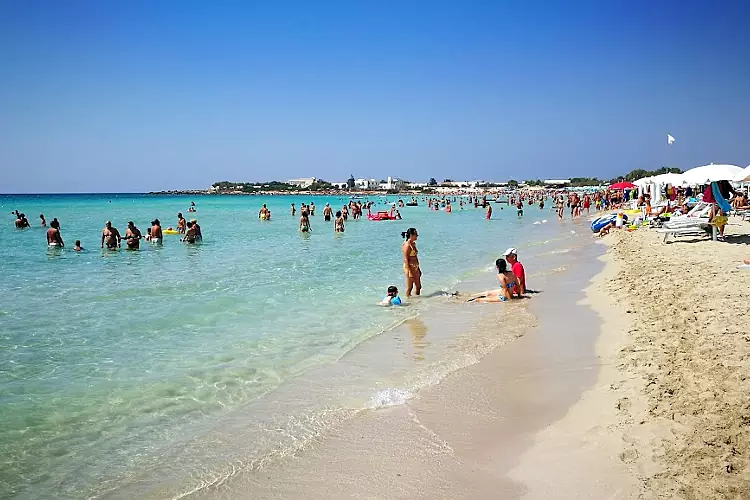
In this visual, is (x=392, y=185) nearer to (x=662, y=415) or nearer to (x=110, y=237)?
(x=110, y=237)

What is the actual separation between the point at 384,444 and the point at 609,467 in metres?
1.59

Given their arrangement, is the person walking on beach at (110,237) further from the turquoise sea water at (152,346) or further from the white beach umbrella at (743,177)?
the white beach umbrella at (743,177)

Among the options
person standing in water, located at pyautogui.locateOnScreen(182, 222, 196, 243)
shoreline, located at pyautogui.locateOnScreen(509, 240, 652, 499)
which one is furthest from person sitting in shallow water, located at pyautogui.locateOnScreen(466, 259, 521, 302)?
person standing in water, located at pyautogui.locateOnScreen(182, 222, 196, 243)

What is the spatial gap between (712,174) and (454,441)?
1577cm

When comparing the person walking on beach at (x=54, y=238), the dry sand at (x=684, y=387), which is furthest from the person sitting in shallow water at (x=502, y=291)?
the person walking on beach at (x=54, y=238)

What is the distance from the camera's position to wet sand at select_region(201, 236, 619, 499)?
3.57 metres

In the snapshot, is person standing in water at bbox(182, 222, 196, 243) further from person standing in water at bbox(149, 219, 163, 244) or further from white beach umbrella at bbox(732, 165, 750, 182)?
white beach umbrella at bbox(732, 165, 750, 182)

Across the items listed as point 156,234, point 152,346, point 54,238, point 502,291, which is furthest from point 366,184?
point 152,346

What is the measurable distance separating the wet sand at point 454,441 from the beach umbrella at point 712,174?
12.0 metres

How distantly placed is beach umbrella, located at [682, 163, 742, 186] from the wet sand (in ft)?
39.4

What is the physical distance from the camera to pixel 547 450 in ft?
12.9

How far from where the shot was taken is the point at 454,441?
4.21 meters

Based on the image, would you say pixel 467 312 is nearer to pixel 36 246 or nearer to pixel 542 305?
pixel 542 305

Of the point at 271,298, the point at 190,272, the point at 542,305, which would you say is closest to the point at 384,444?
the point at 542,305
